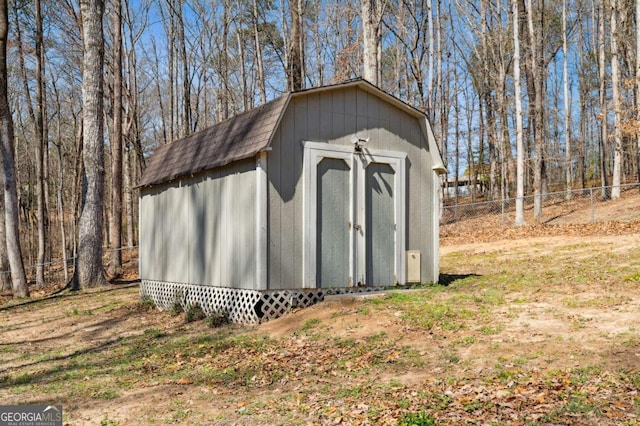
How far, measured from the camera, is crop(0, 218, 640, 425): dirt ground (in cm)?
491

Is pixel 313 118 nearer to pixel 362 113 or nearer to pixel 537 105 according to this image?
pixel 362 113

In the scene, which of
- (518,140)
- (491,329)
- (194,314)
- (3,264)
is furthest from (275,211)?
(518,140)

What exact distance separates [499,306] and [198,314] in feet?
15.7

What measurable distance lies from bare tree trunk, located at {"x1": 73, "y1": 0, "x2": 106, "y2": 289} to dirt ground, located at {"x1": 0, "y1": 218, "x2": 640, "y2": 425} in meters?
1.89

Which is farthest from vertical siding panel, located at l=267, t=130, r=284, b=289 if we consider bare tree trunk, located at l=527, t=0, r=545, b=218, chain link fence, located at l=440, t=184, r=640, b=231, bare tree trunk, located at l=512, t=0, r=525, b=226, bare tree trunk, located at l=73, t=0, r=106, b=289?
bare tree trunk, located at l=527, t=0, r=545, b=218

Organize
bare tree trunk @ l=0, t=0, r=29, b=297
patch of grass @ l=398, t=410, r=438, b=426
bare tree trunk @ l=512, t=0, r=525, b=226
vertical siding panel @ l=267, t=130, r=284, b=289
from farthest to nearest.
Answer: bare tree trunk @ l=512, t=0, r=525, b=226
bare tree trunk @ l=0, t=0, r=29, b=297
vertical siding panel @ l=267, t=130, r=284, b=289
patch of grass @ l=398, t=410, r=438, b=426

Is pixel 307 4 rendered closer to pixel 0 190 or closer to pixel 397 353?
pixel 0 190

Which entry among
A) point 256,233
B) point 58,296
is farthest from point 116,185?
point 256,233

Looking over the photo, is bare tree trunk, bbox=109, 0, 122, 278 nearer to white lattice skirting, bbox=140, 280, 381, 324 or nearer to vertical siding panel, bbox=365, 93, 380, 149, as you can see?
white lattice skirting, bbox=140, 280, 381, 324

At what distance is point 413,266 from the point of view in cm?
929

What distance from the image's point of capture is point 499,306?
747cm
